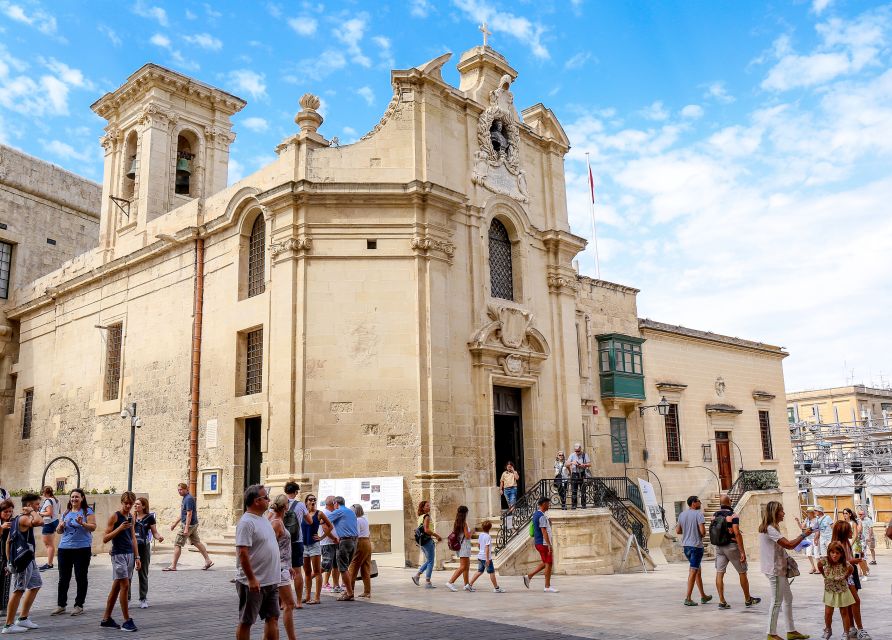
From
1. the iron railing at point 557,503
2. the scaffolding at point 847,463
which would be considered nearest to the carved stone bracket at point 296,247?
the iron railing at point 557,503

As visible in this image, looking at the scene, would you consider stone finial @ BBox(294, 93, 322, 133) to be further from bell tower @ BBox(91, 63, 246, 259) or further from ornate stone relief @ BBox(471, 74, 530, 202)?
bell tower @ BBox(91, 63, 246, 259)

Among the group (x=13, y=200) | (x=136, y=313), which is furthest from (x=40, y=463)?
(x=13, y=200)

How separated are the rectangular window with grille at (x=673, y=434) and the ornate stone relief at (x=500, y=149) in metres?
10.5

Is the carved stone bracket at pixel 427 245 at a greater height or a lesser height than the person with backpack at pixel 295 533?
greater

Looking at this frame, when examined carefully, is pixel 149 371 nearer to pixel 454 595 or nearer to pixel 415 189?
pixel 415 189

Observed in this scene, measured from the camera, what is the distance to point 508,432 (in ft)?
66.6

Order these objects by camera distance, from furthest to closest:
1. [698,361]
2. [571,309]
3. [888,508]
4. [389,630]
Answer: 1. [888,508]
2. [698,361]
3. [571,309]
4. [389,630]

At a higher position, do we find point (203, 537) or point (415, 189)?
point (415, 189)

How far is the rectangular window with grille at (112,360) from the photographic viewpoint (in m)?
24.3

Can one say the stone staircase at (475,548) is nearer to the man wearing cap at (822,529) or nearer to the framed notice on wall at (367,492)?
the framed notice on wall at (367,492)

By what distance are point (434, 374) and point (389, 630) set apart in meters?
9.27

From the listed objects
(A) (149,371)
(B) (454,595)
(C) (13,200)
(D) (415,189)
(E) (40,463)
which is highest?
(C) (13,200)

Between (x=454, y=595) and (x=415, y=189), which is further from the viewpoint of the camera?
(x=415, y=189)

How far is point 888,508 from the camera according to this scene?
38.8 metres
